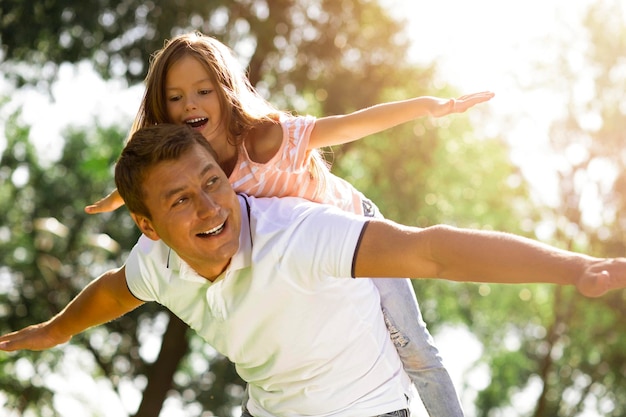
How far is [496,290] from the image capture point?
21328 millimetres

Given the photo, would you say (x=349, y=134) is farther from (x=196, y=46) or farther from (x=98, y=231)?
(x=98, y=231)

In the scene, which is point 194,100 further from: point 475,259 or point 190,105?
point 475,259

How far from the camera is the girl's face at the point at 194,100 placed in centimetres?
427

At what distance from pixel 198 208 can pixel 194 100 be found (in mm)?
1115

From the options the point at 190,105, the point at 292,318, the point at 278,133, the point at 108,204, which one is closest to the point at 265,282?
the point at 292,318

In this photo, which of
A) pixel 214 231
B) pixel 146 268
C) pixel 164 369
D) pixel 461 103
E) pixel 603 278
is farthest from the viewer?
pixel 164 369

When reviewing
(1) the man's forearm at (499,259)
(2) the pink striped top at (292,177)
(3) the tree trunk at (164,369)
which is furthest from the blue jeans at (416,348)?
(3) the tree trunk at (164,369)

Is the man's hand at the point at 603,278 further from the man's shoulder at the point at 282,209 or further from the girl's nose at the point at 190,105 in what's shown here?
the girl's nose at the point at 190,105

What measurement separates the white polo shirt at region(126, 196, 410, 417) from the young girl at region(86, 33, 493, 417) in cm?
39

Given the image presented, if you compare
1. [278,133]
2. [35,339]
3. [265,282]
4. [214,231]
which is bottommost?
[35,339]

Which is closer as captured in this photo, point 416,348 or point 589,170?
point 416,348

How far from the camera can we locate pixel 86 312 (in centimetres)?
413

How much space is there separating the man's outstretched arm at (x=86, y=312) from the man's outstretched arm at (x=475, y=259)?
1.45m

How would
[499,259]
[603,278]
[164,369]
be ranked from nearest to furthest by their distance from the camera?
[603,278]
[499,259]
[164,369]
